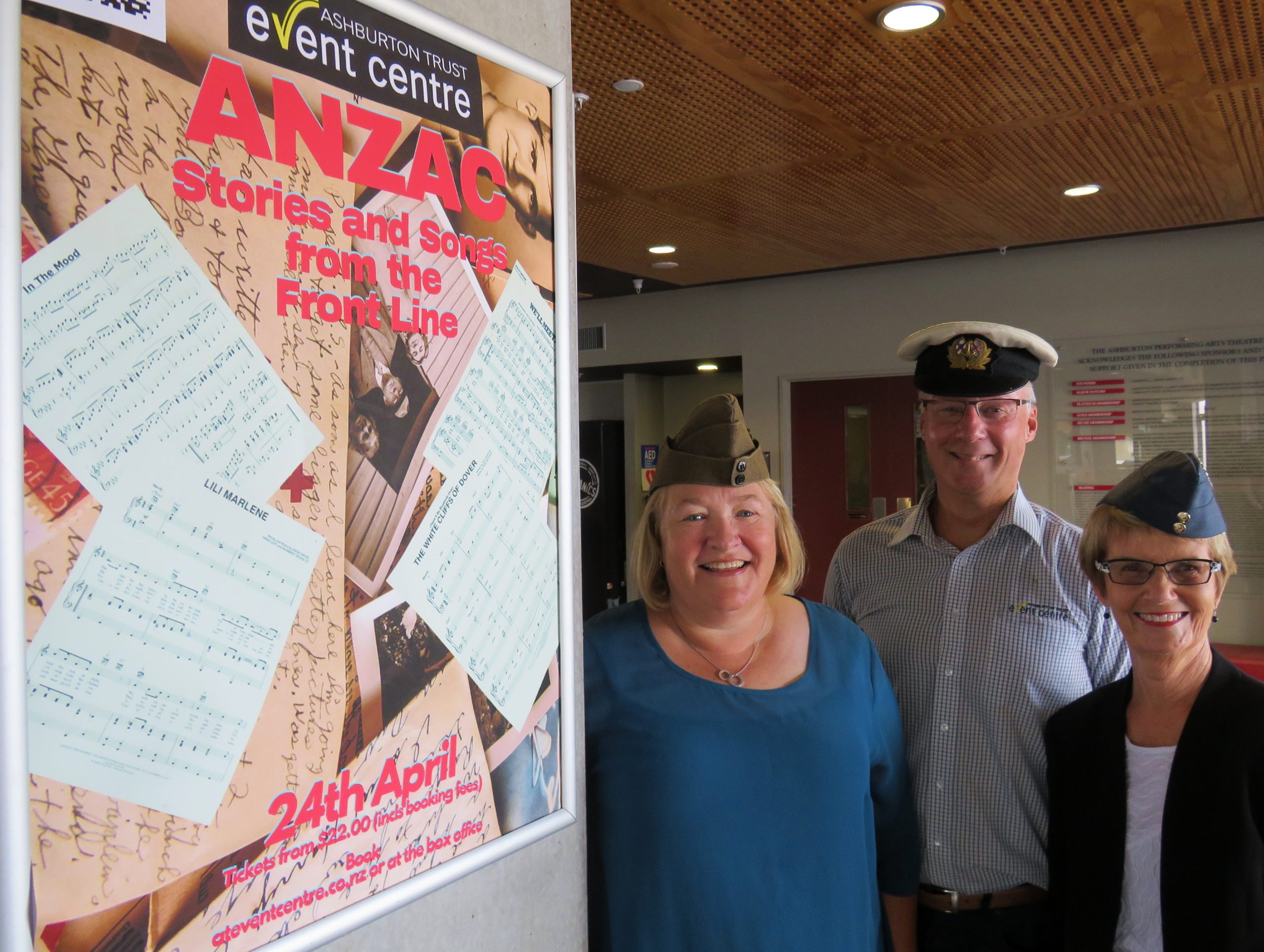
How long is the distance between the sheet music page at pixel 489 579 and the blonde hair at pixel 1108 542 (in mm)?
1079

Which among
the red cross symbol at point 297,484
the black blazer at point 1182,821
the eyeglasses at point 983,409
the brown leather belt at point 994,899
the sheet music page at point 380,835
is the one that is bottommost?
the brown leather belt at point 994,899

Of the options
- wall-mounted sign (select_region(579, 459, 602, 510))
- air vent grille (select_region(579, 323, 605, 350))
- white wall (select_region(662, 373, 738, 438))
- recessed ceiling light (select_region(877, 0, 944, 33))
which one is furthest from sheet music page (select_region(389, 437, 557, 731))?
white wall (select_region(662, 373, 738, 438))

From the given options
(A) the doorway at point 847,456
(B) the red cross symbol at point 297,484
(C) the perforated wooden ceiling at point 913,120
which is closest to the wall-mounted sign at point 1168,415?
(C) the perforated wooden ceiling at point 913,120

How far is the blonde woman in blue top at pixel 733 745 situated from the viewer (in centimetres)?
151

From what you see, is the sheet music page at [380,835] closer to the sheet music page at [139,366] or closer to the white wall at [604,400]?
the sheet music page at [139,366]

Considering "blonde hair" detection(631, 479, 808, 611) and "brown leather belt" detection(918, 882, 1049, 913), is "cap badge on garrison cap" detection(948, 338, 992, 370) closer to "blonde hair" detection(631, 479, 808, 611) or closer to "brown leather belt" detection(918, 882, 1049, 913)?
"blonde hair" detection(631, 479, 808, 611)

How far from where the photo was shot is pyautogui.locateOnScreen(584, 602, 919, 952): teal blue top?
4.94 ft

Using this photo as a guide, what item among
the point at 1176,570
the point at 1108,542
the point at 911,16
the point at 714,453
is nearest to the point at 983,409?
the point at 1108,542

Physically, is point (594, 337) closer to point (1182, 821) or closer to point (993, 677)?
point (993, 677)

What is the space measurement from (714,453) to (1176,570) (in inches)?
30.8

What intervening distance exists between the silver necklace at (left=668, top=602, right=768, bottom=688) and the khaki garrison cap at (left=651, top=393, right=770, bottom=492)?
24 centimetres

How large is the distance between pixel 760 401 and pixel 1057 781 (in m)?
4.88

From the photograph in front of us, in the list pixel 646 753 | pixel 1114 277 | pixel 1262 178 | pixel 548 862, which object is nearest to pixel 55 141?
pixel 548 862

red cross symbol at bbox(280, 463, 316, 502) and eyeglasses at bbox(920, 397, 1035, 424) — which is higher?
eyeglasses at bbox(920, 397, 1035, 424)
